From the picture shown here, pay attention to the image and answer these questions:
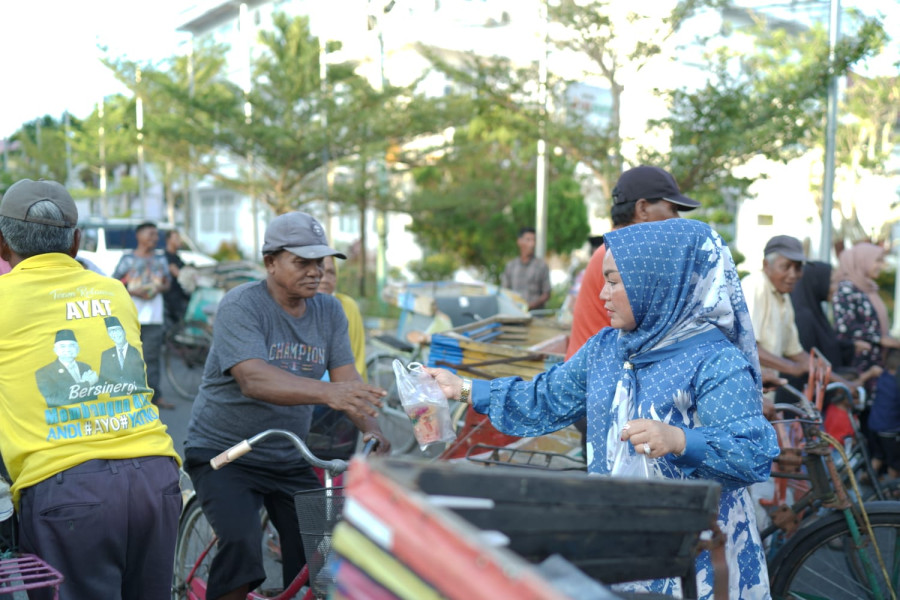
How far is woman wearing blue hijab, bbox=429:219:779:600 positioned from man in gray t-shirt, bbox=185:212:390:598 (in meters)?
0.96

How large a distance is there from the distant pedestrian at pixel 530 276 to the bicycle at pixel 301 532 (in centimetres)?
774

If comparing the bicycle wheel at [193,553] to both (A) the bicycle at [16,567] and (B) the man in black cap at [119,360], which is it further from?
(B) the man in black cap at [119,360]

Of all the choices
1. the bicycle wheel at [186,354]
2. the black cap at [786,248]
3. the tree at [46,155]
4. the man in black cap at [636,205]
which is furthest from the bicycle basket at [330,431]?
the tree at [46,155]

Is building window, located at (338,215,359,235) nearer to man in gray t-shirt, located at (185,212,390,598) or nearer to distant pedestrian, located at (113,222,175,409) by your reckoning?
distant pedestrian, located at (113,222,175,409)

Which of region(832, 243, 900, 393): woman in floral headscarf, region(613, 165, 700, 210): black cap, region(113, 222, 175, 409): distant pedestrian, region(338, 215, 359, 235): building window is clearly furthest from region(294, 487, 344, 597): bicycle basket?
region(338, 215, 359, 235): building window

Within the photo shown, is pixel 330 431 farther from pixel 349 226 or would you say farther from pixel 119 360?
pixel 349 226

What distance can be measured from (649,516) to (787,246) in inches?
174

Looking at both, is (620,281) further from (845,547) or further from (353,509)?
(845,547)

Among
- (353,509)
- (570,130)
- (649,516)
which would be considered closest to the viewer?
(353,509)

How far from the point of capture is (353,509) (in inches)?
57.6

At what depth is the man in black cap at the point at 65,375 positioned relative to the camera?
2.81 metres

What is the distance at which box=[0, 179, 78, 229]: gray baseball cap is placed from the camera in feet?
9.61

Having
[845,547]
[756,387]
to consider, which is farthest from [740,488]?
[845,547]

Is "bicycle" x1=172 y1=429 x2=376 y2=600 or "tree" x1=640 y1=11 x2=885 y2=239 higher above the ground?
"tree" x1=640 y1=11 x2=885 y2=239
